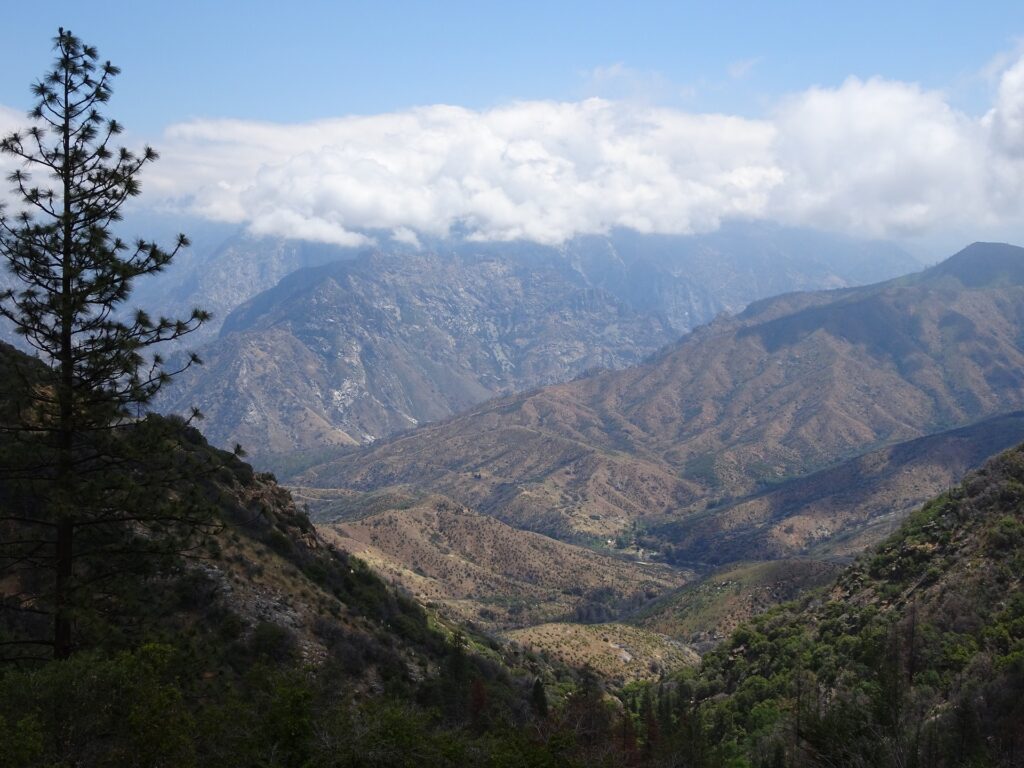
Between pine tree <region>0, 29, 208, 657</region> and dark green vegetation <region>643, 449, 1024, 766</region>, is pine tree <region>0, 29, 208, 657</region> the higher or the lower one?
the higher one

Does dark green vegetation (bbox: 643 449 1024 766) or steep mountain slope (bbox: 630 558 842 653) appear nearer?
dark green vegetation (bbox: 643 449 1024 766)

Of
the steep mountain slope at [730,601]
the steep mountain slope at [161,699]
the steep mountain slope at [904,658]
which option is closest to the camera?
the steep mountain slope at [161,699]

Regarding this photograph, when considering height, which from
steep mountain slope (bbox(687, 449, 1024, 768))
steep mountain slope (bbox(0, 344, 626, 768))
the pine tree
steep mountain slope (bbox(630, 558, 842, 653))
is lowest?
steep mountain slope (bbox(630, 558, 842, 653))

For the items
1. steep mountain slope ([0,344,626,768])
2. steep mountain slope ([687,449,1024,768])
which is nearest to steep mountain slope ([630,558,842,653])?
steep mountain slope ([687,449,1024,768])

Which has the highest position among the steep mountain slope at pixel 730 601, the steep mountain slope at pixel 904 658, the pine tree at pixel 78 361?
the pine tree at pixel 78 361

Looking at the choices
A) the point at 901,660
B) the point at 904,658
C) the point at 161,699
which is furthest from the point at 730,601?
the point at 161,699

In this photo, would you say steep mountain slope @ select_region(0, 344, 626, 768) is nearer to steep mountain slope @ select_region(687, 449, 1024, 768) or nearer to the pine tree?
the pine tree

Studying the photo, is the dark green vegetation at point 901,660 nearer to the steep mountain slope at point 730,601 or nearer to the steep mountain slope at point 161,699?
the steep mountain slope at point 161,699

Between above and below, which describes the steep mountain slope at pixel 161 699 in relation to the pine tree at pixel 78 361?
below

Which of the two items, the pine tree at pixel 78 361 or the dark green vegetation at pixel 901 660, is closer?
the pine tree at pixel 78 361

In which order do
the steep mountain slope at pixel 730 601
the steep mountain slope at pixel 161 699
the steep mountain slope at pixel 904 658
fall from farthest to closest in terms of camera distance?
the steep mountain slope at pixel 730 601 < the steep mountain slope at pixel 904 658 < the steep mountain slope at pixel 161 699

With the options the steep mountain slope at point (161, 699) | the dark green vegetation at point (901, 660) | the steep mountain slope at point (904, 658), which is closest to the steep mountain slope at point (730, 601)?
the dark green vegetation at point (901, 660)

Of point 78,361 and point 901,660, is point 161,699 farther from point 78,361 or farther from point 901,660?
point 901,660

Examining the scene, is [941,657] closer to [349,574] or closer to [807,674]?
[807,674]
